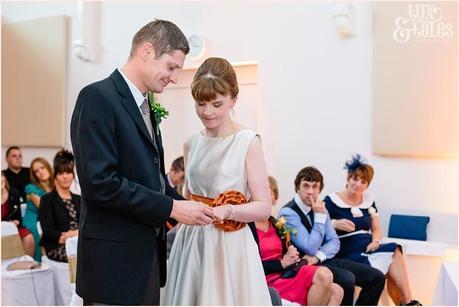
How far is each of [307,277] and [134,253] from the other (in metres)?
2.04

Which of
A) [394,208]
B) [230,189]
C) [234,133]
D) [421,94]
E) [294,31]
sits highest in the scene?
[294,31]

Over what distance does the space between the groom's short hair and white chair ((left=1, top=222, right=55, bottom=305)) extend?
9.40 ft

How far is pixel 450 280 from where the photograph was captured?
2.60 m

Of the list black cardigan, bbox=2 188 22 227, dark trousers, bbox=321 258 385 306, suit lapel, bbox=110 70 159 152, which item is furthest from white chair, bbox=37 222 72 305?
suit lapel, bbox=110 70 159 152

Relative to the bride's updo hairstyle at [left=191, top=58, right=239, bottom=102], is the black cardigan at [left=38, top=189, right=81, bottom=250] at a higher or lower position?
lower

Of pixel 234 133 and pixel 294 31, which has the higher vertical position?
pixel 294 31

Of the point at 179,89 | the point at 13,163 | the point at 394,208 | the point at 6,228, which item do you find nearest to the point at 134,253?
the point at 179,89

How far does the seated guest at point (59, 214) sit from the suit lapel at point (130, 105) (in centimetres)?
272

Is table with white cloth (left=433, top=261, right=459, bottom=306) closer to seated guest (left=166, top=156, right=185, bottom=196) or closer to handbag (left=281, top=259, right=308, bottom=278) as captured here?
handbag (left=281, top=259, right=308, bottom=278)

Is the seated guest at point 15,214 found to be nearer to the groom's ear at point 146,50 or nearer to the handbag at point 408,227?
the handbag at point 408,227

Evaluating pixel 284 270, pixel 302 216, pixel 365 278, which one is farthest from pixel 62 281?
pixel 365 278

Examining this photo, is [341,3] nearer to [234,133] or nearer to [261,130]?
[261,130]

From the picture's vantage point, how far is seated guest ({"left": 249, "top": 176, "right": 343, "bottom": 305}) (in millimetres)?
3199

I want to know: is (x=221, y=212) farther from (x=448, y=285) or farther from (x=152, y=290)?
(x=448, y=285)
